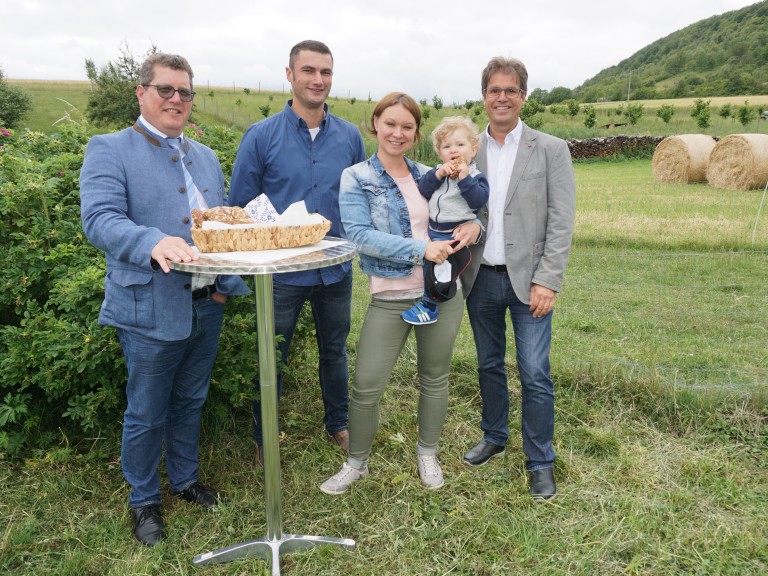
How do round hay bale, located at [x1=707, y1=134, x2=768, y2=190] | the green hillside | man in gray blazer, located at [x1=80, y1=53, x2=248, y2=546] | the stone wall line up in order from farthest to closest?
the green hillside, the stone wall, round hay bale, located at [x1=707, y1=134, x2=768, y2=190], man in gray blazer, located at [x1=80, y1=53, x2=248, y2=546]

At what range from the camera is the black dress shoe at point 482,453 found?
3811mm

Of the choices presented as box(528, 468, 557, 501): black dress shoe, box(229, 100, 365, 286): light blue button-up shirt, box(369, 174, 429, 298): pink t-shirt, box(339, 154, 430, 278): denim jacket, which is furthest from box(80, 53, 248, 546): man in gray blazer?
box(528, 468, 557, 501): black dress shoe

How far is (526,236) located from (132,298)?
198cm

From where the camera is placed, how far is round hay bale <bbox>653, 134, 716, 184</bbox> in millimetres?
19312

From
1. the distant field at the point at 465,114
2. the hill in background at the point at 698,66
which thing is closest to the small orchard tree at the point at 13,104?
the distant field at the point at 465,114

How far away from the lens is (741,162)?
17094 millimetres

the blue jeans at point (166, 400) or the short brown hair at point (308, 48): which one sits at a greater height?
the short brown hair at point (308, 48)

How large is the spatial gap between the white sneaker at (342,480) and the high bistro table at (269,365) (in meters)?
0.45

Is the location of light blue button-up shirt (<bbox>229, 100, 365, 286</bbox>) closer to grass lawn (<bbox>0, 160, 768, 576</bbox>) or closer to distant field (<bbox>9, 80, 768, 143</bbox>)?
grass lawn (<bbox>0, 160, 768, 576</bbox>)

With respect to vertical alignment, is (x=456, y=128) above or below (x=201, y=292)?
above

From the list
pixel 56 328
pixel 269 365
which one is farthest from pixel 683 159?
pixel 56 328

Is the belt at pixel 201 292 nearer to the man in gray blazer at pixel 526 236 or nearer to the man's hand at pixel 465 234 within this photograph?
the man's hand at pixel 465 234

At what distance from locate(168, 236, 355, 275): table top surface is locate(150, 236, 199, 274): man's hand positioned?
2cm

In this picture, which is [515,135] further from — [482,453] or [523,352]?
[482,453]
